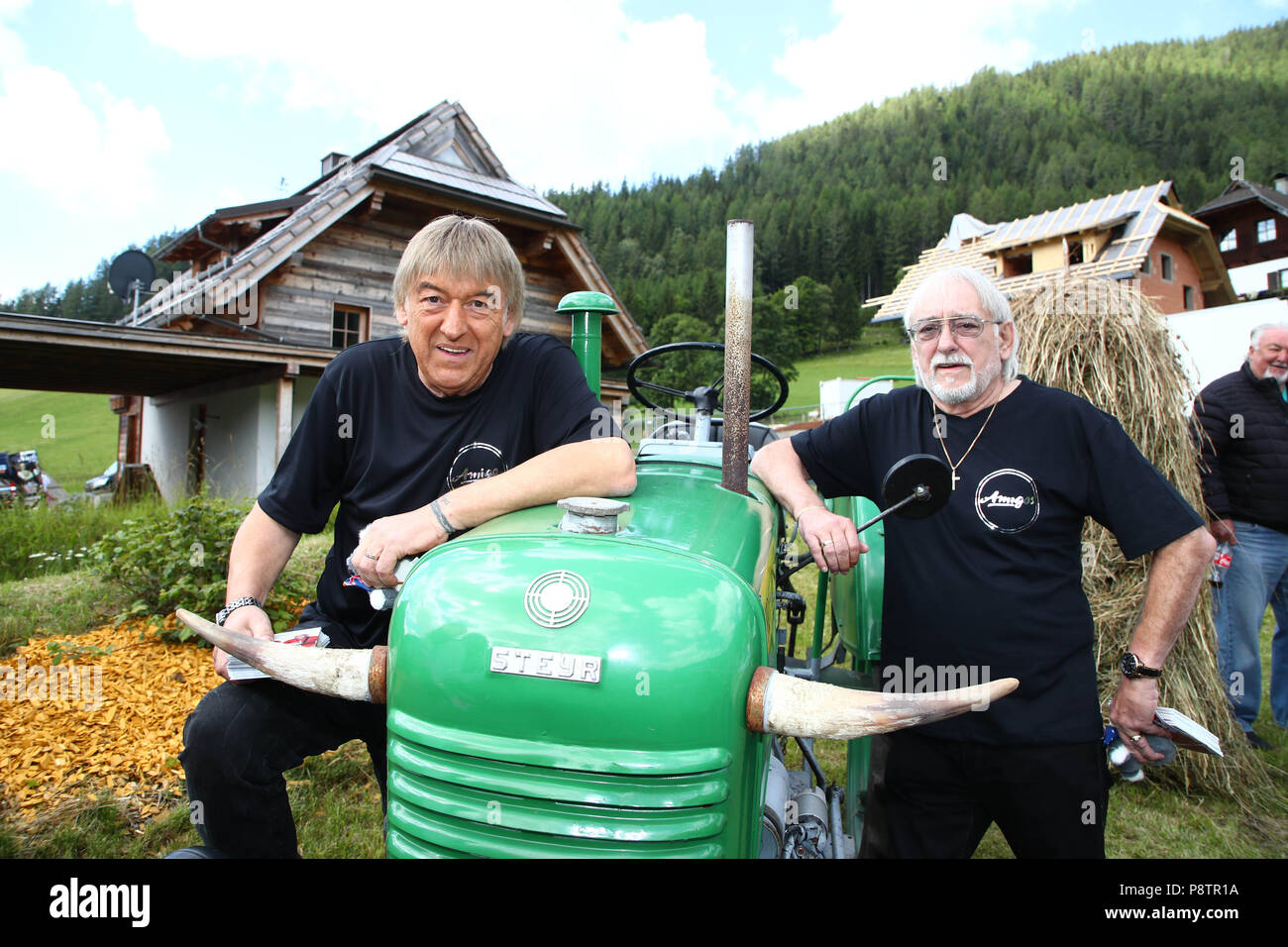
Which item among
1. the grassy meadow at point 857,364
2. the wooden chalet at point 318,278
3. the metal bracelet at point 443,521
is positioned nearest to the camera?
the metal bracelet at point 443,521

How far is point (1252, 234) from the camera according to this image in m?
36.7

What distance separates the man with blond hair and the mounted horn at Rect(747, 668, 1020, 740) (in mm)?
686

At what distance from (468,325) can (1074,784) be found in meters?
1.89

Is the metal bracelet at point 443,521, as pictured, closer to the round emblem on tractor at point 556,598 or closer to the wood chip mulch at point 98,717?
the round emblem on tractor at point 556,598

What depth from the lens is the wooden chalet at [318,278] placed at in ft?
36.9

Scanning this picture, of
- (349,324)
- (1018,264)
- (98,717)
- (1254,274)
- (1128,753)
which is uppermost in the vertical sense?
(1254,274)

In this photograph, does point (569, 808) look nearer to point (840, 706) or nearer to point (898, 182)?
point (840, 706)

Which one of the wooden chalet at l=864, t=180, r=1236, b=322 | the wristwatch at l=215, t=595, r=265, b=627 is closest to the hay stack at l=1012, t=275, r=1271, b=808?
the wristwatch at l=215, t=595, r=265, b=627

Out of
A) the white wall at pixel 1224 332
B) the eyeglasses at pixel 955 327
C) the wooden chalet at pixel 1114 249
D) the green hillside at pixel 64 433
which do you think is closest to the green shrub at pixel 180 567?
the eyeglasses at pixel 955 327

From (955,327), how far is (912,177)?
83577mm

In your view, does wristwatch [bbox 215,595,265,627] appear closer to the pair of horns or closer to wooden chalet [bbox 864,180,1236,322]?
the pair of horns

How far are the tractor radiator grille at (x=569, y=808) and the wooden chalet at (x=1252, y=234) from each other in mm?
43594

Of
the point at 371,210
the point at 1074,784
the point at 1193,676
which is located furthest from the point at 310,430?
the point at 371,210

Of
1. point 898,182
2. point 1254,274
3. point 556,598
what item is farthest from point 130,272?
point 898,182
